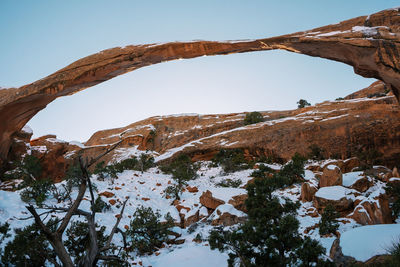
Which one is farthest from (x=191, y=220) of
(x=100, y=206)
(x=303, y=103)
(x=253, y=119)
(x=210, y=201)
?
(x=303, y=103)

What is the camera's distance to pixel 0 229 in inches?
276

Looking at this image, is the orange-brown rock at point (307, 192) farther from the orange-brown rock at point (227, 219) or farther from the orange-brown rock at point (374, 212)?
the orange-brown rock at point (227, 219)

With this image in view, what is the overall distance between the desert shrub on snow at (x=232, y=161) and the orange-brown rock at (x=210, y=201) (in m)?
9.90

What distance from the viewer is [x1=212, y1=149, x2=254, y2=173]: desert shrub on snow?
2255cm

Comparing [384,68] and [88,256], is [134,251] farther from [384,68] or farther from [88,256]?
[384,68]

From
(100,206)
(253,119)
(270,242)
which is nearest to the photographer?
(270,242)

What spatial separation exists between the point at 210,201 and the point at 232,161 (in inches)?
453

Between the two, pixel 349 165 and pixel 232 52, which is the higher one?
pixel 232 52

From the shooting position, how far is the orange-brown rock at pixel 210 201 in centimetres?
1210

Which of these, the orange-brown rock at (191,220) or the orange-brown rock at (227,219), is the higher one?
the orange-brown rock at (227,219)

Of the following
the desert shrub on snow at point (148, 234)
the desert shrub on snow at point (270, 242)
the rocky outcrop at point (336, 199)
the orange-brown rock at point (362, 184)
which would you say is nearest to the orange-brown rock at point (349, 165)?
the orange-brown rock at point (362, 184)

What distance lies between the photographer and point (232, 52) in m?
12.9

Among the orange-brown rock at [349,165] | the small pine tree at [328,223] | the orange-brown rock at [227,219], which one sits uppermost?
the small pine tree at [328,223]

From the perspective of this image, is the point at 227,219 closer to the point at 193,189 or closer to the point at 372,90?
the point at 193,189
